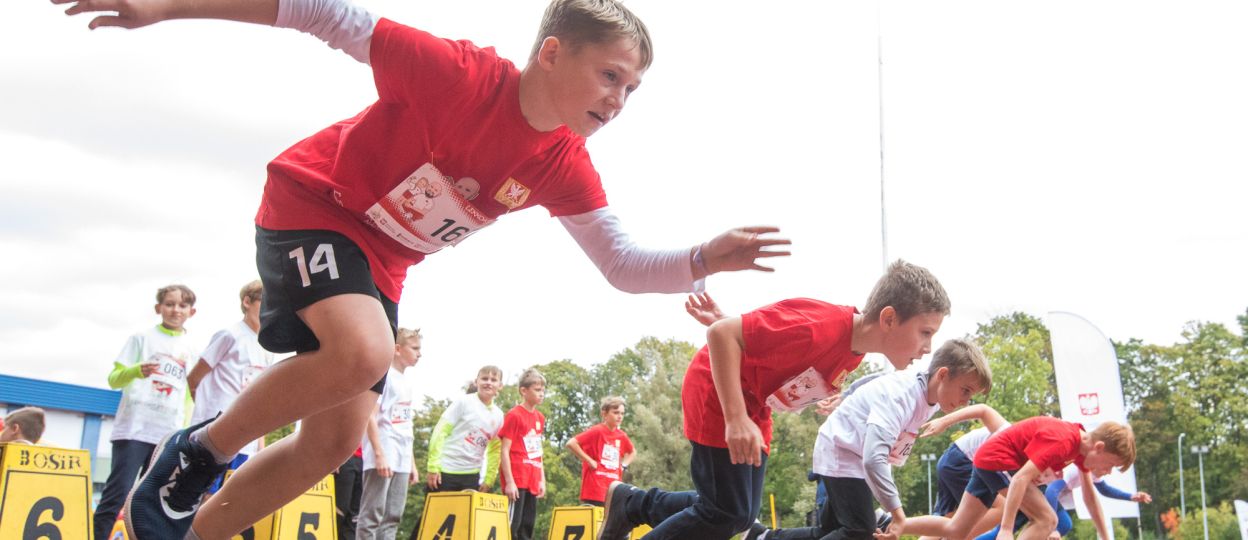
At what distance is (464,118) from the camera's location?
A: 3.00 metres

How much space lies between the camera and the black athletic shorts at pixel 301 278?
2.85 metres

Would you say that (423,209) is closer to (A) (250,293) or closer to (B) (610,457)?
(A) (250,293)

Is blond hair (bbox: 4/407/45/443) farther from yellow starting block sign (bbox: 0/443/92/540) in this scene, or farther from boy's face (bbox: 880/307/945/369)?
boy's face (bbox: 880/307/945/369)

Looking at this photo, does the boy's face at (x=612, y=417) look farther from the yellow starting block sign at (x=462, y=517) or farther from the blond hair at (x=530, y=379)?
the yellow starting block sign at (x=462, y=517)

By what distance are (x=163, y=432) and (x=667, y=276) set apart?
430 cm

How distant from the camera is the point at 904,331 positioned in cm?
447

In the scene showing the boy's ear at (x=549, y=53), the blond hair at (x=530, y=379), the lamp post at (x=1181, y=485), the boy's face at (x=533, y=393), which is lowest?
the lamp post at (x=1181, y=485)

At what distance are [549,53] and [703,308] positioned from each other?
1.83 metres

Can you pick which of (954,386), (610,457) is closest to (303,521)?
(954,386)

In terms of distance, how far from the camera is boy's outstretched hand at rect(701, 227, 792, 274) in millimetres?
3094

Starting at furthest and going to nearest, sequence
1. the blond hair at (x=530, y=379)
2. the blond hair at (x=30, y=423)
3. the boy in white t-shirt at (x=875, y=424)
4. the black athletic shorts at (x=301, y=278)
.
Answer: the blond hair at (x=530, y=379) < the blond hair at (x=30, y=423) < the boy in white t-shirt at (x=875, y=424) < the black athletic shorts at (x=301, y=278)

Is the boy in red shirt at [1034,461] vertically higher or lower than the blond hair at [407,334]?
lower

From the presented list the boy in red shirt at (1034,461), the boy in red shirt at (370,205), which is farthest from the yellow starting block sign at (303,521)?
the boy in red shirt at (1034,461)

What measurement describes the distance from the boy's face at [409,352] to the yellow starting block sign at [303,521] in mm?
3224
